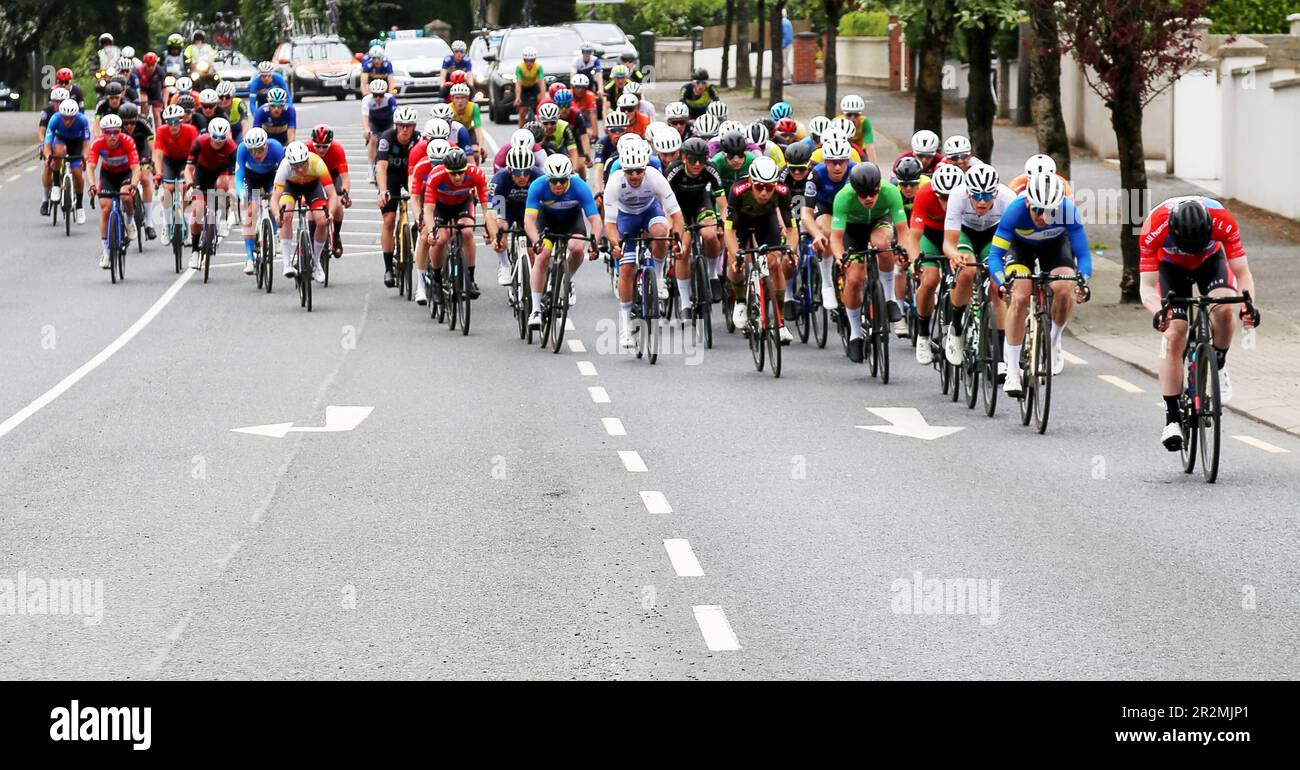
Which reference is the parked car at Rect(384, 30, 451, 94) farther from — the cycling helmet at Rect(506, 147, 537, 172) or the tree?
the cycling helmet at Rect(506, 147, 537, 172)

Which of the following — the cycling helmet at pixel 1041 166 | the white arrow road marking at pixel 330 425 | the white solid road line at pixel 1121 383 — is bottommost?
the white arrow road marking at pixel 330 425

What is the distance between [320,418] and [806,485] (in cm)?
471

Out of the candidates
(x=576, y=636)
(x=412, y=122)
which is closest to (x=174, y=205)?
(x=412, y=122)

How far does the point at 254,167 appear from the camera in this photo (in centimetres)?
2505

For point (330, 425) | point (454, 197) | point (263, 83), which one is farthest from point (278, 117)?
point (330, 425)

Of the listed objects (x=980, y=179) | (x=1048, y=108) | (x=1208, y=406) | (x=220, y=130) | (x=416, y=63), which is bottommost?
(x=1208, y=406)

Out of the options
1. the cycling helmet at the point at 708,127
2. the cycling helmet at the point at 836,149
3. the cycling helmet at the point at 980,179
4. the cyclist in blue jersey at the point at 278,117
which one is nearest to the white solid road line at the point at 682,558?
the cycling helmet at the point at 980,179

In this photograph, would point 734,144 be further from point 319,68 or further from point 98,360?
point 319,68

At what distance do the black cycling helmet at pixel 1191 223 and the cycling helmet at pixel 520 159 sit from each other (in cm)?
884

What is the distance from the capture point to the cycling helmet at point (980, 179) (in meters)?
15.6

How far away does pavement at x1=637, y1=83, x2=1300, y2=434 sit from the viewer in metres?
17.1

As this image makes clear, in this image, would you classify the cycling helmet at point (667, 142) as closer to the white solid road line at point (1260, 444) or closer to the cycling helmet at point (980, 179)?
the cycling helmet at point (980, 179)

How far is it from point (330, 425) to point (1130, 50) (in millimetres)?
9617

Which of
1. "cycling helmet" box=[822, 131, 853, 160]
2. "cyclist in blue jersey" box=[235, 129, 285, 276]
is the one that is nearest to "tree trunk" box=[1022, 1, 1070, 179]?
"cycling helmet" box=[822, 131, 853, 160]
